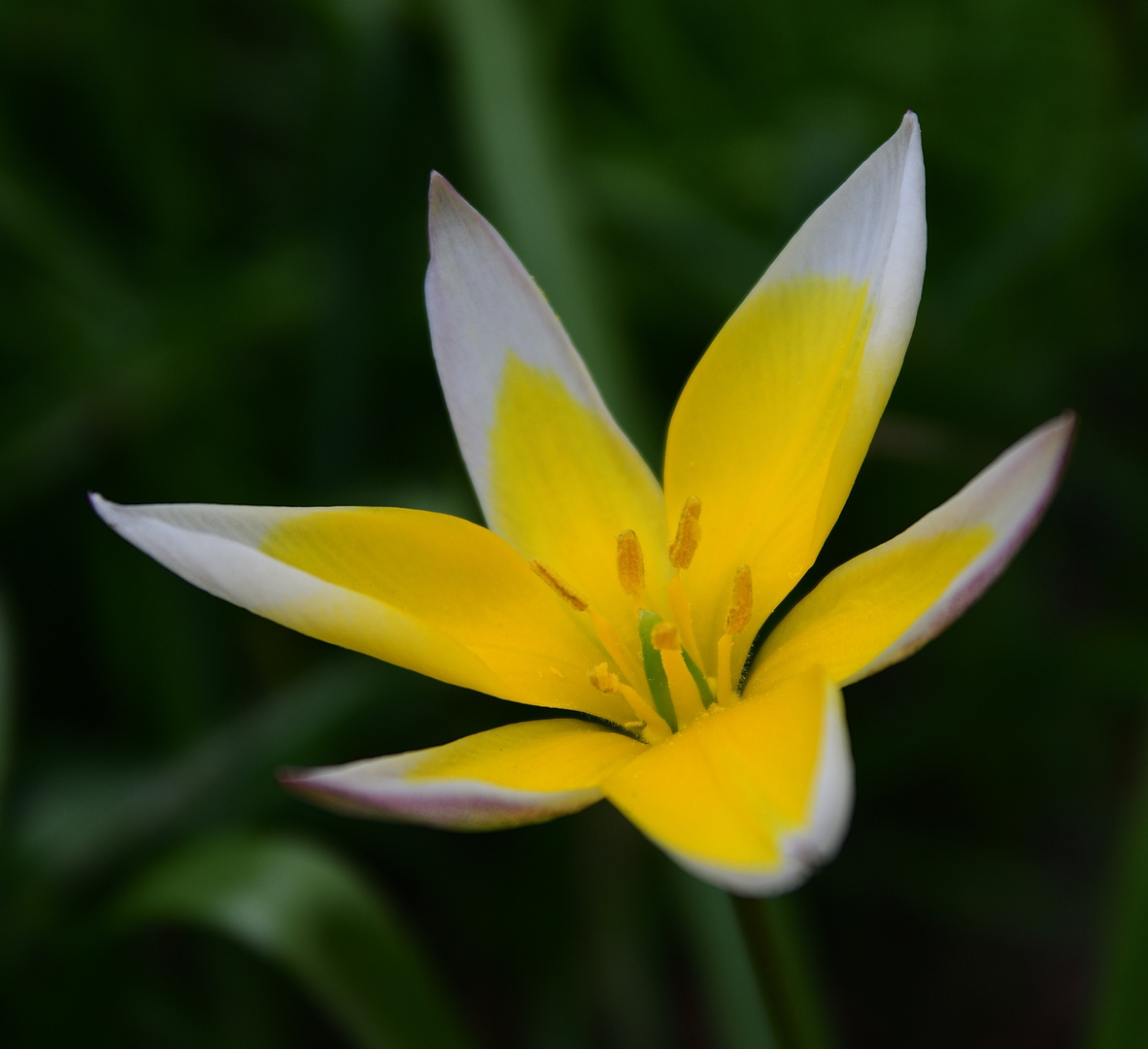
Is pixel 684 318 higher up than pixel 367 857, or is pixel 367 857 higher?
pixel 684 318

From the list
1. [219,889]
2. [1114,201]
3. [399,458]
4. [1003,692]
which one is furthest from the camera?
[399,458]

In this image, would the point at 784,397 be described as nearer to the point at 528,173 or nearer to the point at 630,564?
the point at 630,564

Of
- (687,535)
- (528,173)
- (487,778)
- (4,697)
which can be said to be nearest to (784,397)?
(687,535)

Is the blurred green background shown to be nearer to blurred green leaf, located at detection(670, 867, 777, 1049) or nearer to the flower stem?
blurred green leaf, located at detection(670, 867, 777, 1049)

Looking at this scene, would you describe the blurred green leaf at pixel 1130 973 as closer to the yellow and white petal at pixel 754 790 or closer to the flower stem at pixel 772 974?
the flower stem at pixel 772 974

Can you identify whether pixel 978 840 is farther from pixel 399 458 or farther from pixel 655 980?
pixel 399 458

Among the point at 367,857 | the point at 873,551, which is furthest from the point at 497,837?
the point at 873,551
